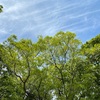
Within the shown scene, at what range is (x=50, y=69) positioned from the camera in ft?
76.4

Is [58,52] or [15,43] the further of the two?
[58,52]

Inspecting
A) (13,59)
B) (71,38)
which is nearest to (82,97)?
(71,38)

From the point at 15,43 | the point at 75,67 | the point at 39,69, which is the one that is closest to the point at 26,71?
the point at 39,69

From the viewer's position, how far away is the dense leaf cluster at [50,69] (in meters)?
21.3

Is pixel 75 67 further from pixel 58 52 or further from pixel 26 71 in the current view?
pixel 26 71

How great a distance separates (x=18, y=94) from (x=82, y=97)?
6.91 m

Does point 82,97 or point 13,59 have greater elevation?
point 13,59

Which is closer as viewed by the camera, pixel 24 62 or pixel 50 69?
pixel 24 62

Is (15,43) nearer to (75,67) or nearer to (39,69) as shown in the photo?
(39,69)

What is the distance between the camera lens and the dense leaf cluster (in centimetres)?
2127

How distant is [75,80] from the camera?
22.7 metres

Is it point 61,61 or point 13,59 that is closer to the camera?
point 13,59

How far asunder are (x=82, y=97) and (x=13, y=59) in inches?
337

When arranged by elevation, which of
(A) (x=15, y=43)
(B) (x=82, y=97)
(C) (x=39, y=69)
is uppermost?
(A) (x=15, y=43)
